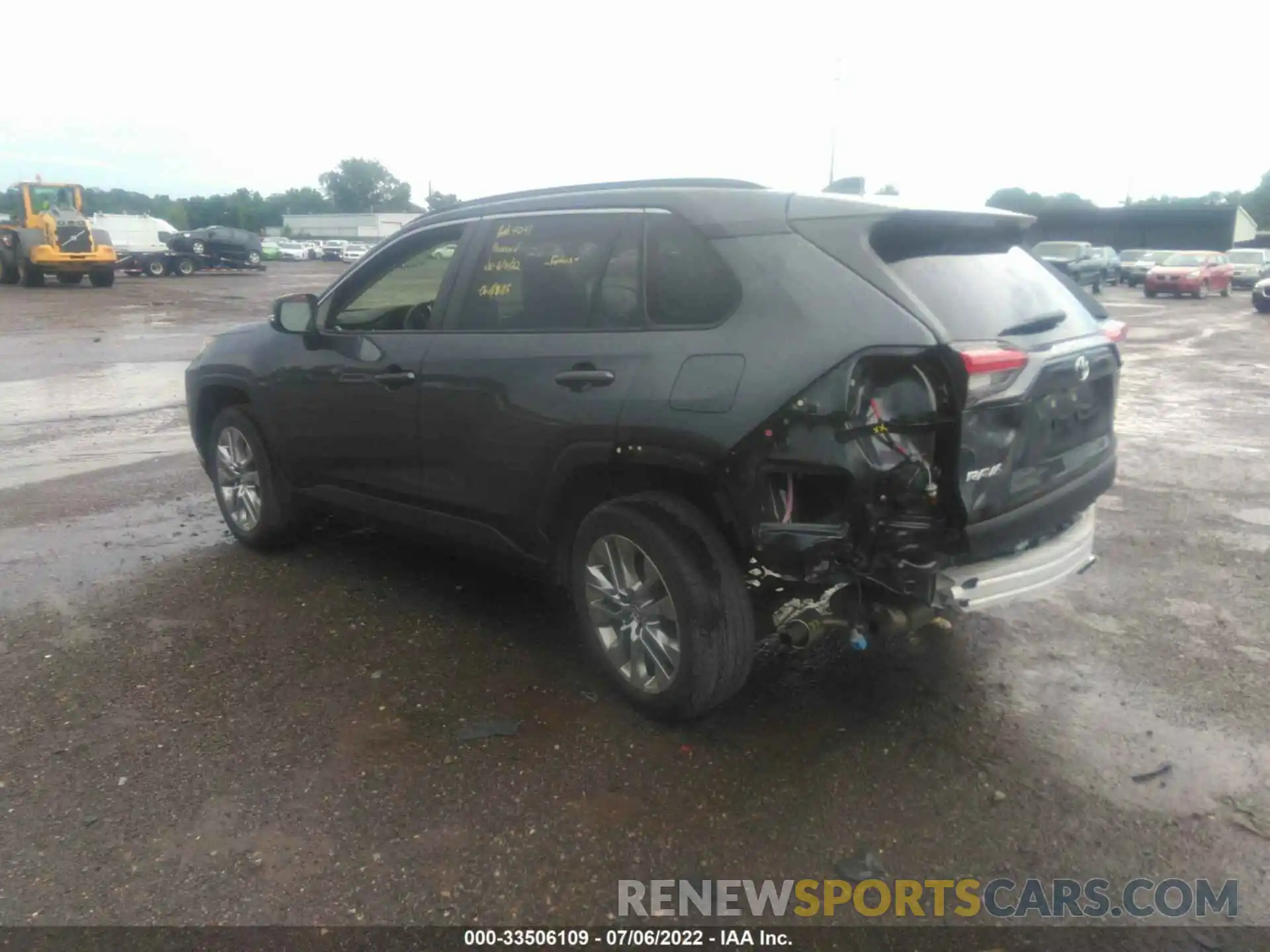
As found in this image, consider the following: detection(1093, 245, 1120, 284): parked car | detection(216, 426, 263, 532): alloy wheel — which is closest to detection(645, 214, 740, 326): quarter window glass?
detection(216, 426, 263, 532): alloy wheel

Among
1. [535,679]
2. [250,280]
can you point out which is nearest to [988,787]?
[535,679]

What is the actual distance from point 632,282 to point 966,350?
1236 millimetres

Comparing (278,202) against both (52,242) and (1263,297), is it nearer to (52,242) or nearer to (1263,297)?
(52,242)

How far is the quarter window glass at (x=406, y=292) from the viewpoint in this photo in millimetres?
4445

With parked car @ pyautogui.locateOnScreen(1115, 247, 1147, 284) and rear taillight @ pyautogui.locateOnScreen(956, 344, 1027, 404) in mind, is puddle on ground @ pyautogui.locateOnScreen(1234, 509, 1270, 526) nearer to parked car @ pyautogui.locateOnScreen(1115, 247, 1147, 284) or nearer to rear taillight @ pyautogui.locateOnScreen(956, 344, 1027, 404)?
rear taillight @ pyautogui.locateOnScreen(956, 344, 1027, 404)

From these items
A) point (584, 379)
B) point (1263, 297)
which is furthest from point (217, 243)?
point (584, 379)

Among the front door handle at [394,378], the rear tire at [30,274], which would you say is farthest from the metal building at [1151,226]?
the front door handle at [394,378]

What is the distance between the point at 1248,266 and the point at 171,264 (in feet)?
137

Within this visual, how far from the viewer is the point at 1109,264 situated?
39156mm

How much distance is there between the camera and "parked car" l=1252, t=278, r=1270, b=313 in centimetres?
2497

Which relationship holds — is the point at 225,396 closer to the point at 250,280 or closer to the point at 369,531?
the point at 369,531

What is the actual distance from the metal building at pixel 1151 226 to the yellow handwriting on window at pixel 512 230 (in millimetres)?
50988

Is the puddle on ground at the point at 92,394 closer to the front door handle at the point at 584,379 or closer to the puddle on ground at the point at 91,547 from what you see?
the puddle on ground at the point at 91,547

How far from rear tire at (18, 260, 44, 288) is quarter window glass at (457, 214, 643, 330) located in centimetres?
3182
